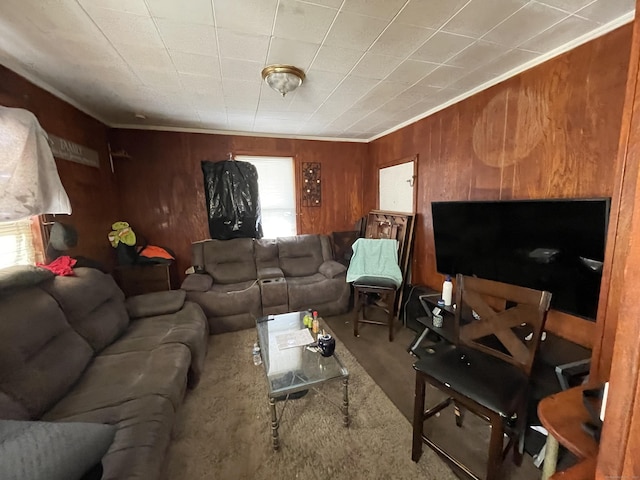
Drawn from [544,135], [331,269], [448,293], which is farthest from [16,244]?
[544,135]

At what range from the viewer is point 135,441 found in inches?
45.2

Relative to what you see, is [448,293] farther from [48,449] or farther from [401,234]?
[48,449]

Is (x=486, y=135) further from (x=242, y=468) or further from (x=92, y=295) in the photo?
(x=92, y=295)

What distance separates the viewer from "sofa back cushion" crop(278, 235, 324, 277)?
11.6 feet

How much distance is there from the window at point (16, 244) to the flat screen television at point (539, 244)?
330 centimetres

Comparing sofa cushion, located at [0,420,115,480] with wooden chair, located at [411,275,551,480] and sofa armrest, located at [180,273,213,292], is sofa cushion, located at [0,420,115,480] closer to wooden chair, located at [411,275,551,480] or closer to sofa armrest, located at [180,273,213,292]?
wooden chair, located at [411,275,551,480]

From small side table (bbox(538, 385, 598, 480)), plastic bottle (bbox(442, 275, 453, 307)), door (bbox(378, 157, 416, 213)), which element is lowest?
plastic bottle (bbox(442, 275, 453, 307))

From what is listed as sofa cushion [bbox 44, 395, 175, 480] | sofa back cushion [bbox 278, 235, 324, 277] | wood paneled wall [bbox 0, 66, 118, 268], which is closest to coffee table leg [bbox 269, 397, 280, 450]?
sofa cushion [bbox 44, 395, 175, 480]

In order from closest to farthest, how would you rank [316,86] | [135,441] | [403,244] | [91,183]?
1. [135,441]
2. [316,86]
3. [91,183]
4. [403,244]

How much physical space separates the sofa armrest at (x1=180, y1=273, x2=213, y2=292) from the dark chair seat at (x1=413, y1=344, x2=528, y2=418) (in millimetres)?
2312

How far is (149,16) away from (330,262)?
287 centimetres

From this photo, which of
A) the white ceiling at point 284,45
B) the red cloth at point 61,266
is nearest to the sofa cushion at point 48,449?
the red cloth at point 61,266

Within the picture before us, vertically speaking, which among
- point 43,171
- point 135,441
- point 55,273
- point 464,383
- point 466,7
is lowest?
point 135,441

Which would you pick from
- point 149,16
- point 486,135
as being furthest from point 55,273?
point 486,135
